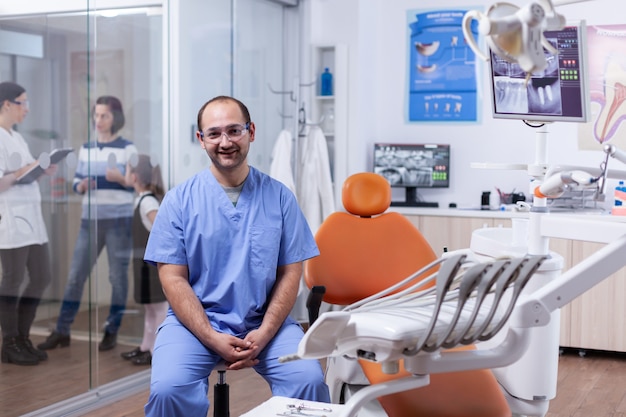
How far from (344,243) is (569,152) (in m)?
2.42

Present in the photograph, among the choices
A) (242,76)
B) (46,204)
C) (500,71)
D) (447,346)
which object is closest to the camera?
(447,346)

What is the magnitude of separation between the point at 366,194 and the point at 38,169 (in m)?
1.28

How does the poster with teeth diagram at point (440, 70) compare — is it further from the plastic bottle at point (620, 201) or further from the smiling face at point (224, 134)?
the smiling face at point (224, 134)

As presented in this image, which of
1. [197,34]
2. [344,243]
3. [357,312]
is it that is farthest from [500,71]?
[197,34]

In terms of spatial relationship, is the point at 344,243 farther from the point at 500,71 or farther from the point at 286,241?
the point at 500,71

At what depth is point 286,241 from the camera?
103 inches

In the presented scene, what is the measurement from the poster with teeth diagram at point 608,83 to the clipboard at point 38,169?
282 centimetres

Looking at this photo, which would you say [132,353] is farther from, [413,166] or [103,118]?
[413,166]

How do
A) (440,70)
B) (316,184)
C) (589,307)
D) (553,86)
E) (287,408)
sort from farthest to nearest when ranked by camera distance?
(440,70) → (316,184) → (589,307) → (553,86) → (287,408)

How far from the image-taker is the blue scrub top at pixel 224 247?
2.50 meters

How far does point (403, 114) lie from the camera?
5211 millimetres

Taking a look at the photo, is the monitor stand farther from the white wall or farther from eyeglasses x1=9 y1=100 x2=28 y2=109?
eyeglasses x1=9 y1=100 x2=28 y2=109

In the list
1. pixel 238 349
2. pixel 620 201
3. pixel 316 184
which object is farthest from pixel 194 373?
pixel 316 184

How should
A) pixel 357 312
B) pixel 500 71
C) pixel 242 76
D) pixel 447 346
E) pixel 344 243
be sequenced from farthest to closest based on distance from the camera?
1. pixel 242 76
2. pixel 344 243
3. pixel 500 71
4. pixel 357 312
5. pixel 447 346
